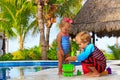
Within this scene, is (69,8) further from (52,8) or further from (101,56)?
(101,56)

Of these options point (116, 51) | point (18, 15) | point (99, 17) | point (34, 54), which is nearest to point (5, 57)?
point (34, 54)

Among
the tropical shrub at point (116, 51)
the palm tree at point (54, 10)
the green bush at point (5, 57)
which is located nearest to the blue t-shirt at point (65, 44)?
the tropical shrub at point (116, 51)

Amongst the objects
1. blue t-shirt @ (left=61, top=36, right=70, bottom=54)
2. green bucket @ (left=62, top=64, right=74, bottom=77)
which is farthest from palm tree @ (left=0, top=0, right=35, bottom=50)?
green bucket @ (left=62, top=64, right=74, bottom=77)

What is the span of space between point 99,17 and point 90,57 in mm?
5546

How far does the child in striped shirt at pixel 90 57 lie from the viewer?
5918 mm

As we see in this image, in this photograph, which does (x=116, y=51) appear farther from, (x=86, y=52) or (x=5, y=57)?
(x=86, y=52)

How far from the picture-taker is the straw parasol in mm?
11281

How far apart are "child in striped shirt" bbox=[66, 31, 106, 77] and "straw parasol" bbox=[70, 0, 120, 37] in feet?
16.6

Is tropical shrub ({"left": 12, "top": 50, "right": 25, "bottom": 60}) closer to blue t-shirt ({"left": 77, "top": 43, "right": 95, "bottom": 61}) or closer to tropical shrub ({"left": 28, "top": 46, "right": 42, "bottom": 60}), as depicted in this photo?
tropical shrub ({"left": 28, "top": 46, "right": 42, "bottom": 60})

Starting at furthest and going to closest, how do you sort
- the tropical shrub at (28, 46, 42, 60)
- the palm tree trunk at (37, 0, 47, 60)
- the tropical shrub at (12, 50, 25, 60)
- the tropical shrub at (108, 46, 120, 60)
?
1. the tropical shrub at (12, 50, 25, 60)
2. the tropical shrub at (28, 46, 42, 60)
3. the palm tree trunk at (37, 0, 47, 60)
4. the tropical shrub at (108, 46, 120, 60)

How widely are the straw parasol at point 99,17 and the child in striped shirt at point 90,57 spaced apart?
5.06 m

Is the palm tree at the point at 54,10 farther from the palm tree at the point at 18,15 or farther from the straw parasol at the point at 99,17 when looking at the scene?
the straw parasol at the point at 99,17

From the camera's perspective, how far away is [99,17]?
11391mm

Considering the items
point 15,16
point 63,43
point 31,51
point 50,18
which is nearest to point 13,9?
point 15,16
